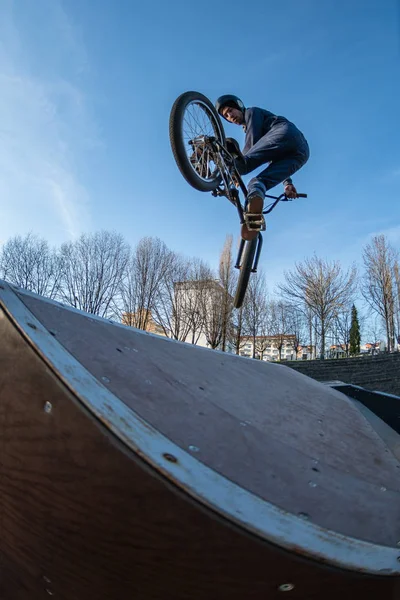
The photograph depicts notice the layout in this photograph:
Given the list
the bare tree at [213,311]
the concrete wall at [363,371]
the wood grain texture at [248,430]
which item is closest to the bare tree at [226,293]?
the bare tree at [213,311]

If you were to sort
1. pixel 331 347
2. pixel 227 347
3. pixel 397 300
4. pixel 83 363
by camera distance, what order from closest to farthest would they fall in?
pixel 83 363, pixel 397 300, pixel 227 347, pixel 331 347

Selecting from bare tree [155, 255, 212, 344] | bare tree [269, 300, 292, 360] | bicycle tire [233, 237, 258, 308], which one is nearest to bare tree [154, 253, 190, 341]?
bare tree [155, 255, 212, 344]

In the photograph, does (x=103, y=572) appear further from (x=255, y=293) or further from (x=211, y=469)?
(x=255, y=293)

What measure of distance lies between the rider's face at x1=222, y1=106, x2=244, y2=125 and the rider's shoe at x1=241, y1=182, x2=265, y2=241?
0.91m

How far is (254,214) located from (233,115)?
3.67 ft

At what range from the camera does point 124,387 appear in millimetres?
696

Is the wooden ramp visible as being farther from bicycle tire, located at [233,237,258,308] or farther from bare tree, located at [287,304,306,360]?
bare tree, located at [287,304,306,360]

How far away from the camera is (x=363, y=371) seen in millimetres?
9805

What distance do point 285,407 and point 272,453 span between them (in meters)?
0.42

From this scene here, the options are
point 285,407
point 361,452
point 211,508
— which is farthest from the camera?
point 285,407

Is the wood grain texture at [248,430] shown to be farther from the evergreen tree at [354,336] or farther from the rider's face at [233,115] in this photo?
the evergreen tree at [354,336]

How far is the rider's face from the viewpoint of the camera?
3.29m

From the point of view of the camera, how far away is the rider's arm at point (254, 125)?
124 inches

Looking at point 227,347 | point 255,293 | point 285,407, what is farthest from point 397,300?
point 285,407
